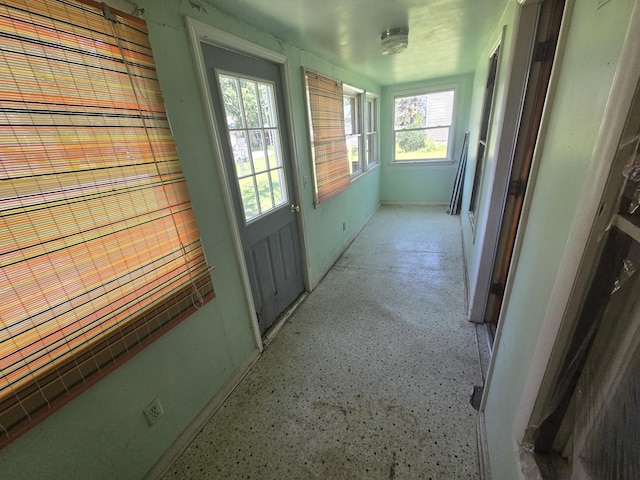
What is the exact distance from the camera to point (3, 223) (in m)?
0.78

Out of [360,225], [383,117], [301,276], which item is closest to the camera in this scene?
[301,276]

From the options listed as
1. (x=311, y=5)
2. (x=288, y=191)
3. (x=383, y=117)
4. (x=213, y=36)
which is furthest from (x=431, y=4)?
(x=383, y=117)

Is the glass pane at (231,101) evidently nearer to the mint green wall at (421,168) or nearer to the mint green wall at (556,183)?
the mint green wall at (556,183)

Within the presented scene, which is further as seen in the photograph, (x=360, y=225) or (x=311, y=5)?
(x=360, y=225)

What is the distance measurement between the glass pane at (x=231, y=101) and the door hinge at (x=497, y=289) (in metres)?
2.08

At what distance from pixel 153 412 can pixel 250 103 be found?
183cm

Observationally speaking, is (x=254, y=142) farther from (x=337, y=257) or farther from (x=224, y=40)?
(x=337, y=257)

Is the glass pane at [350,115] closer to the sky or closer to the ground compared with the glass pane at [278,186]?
closer to the sky

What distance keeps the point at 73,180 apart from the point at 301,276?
1926 millimetres

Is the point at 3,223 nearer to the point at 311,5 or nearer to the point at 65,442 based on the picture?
the point at 65,442

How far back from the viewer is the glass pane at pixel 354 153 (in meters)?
3.81

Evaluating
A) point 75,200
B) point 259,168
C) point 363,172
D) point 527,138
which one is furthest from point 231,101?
point 363,172

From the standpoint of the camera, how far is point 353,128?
3.85m

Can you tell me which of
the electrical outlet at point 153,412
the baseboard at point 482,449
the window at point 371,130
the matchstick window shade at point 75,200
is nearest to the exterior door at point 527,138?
the baseboard at point 482,449
